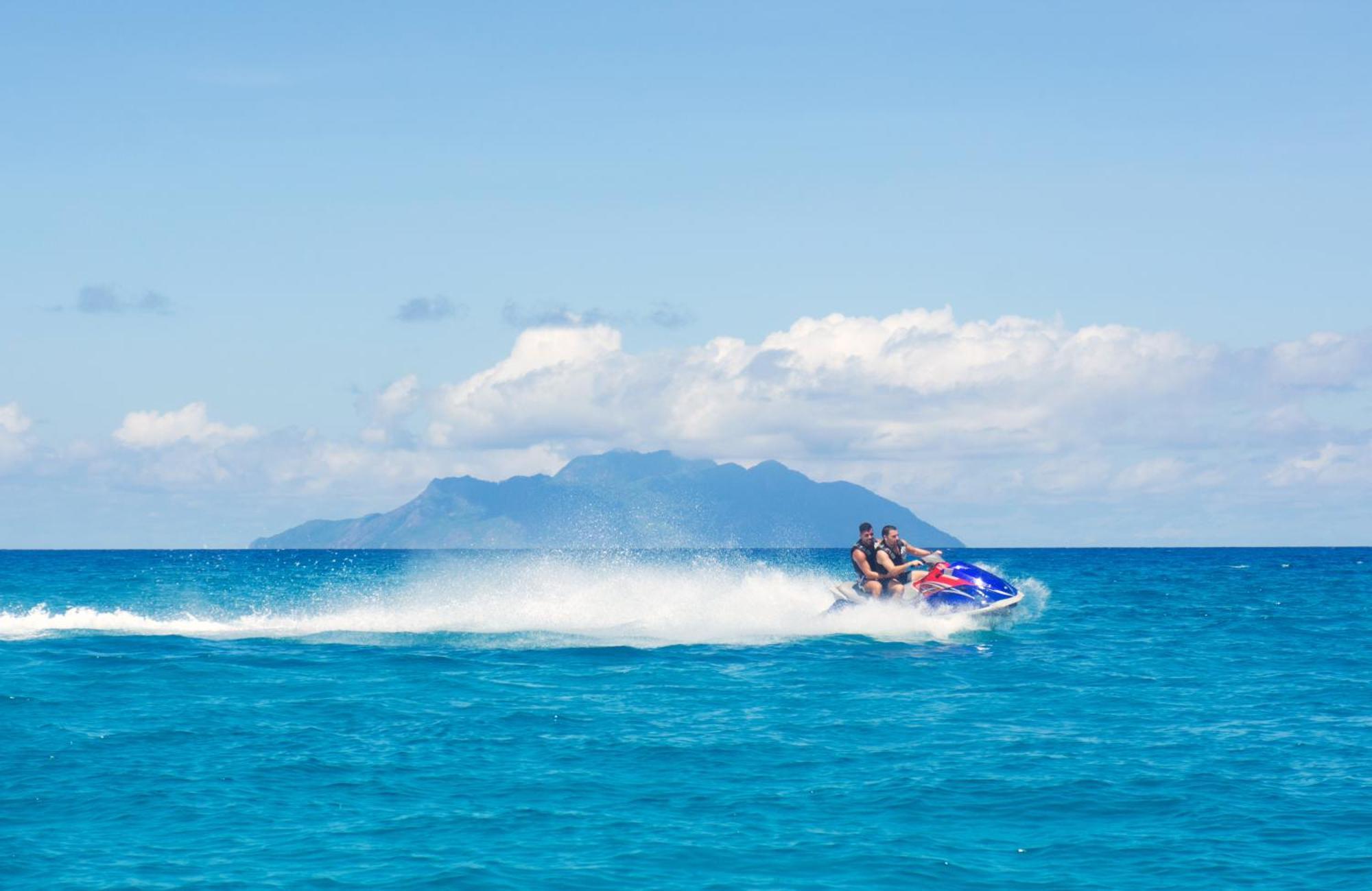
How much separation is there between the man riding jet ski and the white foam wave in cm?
30

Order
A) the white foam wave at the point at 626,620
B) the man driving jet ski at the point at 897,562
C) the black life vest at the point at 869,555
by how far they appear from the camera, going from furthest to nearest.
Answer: the black life vest at the point at 869,555, the white foam wave at the point at 626,620, the man driving jet ski at the point at 897,562

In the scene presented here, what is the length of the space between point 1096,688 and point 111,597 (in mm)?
53273

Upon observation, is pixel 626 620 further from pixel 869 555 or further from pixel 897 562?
pixel 897 562

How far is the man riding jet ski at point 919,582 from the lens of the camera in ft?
97.2

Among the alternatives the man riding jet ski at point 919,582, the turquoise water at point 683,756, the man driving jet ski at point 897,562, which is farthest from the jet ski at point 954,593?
the turquoise water at point 683,756

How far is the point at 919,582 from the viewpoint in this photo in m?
29.8

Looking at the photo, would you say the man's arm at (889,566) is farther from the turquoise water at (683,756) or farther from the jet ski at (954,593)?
the turquoise water at (683,756)

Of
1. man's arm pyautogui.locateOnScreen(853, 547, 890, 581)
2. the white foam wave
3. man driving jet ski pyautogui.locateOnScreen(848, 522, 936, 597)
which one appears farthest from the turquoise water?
man's arm pyautogui.locateOnScreen(853, 547, 890, 581)

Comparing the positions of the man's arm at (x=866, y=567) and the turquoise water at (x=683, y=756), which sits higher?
the man's arm at (x=866, y=567)

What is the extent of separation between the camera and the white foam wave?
29.7m

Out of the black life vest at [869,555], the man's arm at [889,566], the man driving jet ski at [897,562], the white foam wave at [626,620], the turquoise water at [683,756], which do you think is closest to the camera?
the turquoise water at [683,756]

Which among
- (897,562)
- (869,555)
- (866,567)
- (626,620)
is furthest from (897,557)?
(626,620)

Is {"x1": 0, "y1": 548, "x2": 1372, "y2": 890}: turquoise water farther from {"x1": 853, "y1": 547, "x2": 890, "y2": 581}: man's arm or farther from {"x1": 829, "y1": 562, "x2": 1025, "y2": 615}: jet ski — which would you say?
{"x1": 853, "y1": 547, "x2": 890, "y2": 581}: man's arm

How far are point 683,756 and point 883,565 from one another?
14387mm
